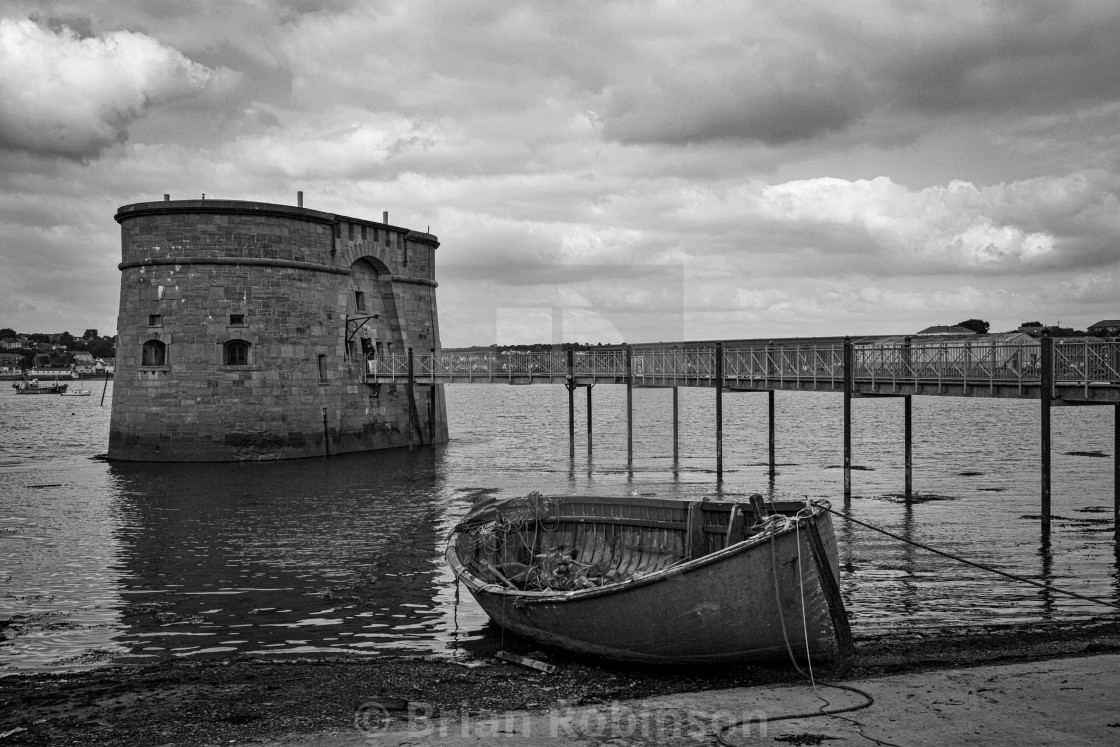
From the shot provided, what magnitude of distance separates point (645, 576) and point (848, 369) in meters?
16.9

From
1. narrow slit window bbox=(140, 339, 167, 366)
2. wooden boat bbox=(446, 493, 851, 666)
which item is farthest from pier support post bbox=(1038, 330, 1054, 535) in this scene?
narrow slit window bbox=(140, 339, 167, 366)

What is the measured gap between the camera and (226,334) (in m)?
37.0

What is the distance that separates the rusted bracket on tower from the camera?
42031 millimetres

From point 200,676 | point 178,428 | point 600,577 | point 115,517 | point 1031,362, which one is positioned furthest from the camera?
point 178,428

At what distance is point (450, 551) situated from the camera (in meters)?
15.1

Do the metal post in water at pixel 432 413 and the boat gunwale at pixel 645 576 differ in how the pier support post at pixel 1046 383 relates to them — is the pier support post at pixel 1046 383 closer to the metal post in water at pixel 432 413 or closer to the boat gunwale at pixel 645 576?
the boat gunwale at pixel 645 576

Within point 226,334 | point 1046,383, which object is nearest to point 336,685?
point 1046,383

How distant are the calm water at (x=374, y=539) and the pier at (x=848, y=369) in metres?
2.25

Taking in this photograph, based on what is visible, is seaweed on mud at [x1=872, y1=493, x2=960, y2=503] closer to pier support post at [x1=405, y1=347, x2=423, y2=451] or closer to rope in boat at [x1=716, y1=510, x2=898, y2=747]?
rope in boat at [x1=716, y1=510, x2=898, y2=747]

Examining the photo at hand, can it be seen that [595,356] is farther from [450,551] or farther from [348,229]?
[450,551]

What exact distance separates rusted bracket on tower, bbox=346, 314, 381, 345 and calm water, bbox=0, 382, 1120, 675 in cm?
551

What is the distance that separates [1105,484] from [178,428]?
110 feet

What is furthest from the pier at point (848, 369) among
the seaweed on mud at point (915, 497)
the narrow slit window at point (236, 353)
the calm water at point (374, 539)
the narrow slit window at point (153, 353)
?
the narrow slit window at point (153, 353)

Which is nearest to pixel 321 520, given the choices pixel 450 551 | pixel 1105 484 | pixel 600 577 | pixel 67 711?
pixel 450 551
